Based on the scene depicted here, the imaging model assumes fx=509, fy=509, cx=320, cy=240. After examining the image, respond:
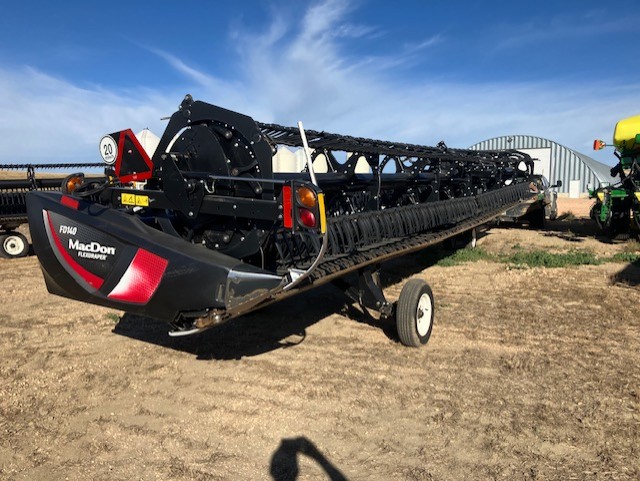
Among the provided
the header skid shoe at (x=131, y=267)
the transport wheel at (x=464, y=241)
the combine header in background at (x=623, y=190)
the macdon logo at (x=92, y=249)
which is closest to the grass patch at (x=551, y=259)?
the transport wheel at (x=464, y=241)

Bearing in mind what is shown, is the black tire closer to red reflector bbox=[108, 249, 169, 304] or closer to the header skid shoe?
the header skid shoe

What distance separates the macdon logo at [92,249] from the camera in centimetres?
346

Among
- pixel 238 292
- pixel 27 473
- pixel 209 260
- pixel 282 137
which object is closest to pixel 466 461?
pixel 238 292

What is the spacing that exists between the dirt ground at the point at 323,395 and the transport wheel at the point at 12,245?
4564 mm

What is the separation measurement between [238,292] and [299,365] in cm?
169

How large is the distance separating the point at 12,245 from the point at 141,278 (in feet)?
29.8

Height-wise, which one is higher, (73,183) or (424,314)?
(73,183)

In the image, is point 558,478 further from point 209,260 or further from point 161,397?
point 161,397

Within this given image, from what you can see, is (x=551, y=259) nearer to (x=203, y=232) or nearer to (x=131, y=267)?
(x=203, y=232)

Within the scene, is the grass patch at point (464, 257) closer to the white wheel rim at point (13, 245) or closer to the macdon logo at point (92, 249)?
the macdon logo at point (92, 249)

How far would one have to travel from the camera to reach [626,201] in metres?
11.9

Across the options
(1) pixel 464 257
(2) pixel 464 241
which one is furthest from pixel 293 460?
(2) pixel 464 241

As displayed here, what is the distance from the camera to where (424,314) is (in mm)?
5207

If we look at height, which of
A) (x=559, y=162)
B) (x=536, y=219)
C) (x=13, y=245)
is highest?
(x=559, y=162)
